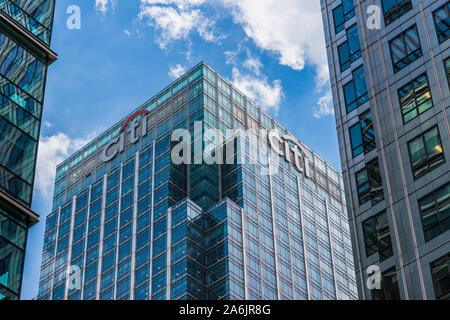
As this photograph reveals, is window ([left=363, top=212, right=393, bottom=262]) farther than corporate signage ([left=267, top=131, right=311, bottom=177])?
No

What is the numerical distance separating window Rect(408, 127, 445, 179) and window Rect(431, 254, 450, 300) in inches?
223

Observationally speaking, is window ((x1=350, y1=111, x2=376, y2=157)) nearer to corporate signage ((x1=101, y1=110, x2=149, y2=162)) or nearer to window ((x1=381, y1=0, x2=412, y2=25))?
window ((x1=381, y1=0, x2=412, y2=25))

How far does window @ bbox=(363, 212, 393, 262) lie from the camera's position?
46.8m

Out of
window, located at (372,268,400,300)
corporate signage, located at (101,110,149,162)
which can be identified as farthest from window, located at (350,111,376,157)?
corporate signage, located at (101,110,149,162)

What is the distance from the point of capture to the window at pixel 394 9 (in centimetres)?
5356

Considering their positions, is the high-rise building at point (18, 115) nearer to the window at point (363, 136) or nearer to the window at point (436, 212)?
the window at point (436, 212)

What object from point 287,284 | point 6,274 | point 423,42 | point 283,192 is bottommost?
point 6,274

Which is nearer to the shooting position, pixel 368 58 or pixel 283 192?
pixel 368 58

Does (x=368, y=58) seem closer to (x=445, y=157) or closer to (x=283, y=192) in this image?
(x=445, y=157)

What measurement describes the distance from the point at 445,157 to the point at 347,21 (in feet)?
56.5

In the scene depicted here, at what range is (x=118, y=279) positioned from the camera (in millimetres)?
154125

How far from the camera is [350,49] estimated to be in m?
58.1

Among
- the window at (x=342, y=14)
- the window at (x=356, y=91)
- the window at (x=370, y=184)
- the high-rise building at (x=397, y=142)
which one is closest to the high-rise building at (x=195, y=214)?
the window at (x=342, y=14)
